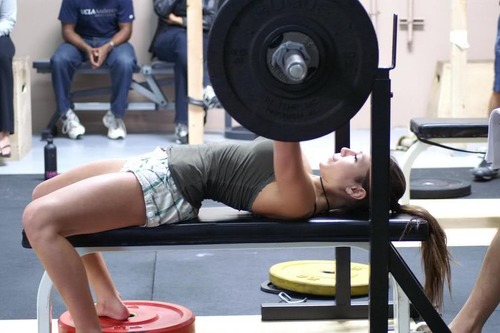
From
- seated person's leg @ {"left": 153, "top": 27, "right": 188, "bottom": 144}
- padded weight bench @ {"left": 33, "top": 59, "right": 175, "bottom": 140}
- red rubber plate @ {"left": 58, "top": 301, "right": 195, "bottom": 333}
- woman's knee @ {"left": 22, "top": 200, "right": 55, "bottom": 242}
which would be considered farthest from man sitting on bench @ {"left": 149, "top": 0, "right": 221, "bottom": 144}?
woman's knee @ {"left": 22, "top": 200, "right": 55, "bottom": 242}

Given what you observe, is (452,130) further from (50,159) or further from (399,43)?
(399,43)

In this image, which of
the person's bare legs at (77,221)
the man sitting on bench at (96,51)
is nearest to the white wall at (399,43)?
the man sitting on bench at (96,51)

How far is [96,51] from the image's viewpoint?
21.7 ft

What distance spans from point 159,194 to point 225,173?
0.62ft

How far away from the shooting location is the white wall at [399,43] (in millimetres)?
7164

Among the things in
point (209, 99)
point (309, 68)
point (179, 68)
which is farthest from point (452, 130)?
point (179, 68)

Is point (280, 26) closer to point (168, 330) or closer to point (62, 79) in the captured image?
point (168, 330)

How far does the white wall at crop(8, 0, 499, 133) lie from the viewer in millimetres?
7164

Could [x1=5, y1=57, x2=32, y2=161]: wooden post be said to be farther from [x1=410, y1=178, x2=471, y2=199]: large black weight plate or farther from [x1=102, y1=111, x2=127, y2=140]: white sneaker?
[x1=410, y1=178, x2=471, y2=199]: large black weight plate

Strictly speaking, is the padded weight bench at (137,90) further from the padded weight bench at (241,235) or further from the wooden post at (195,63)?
the padded weight bench at (241,235)

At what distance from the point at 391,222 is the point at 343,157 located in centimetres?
26

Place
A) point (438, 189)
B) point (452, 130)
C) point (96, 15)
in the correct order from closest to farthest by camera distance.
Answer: point (452, 130)
point (438, 189)
point (96, 15)

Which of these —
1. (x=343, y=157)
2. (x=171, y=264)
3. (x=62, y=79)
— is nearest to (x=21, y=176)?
(x=62, y=79)

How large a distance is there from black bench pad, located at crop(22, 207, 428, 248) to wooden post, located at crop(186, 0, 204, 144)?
3216 mm
